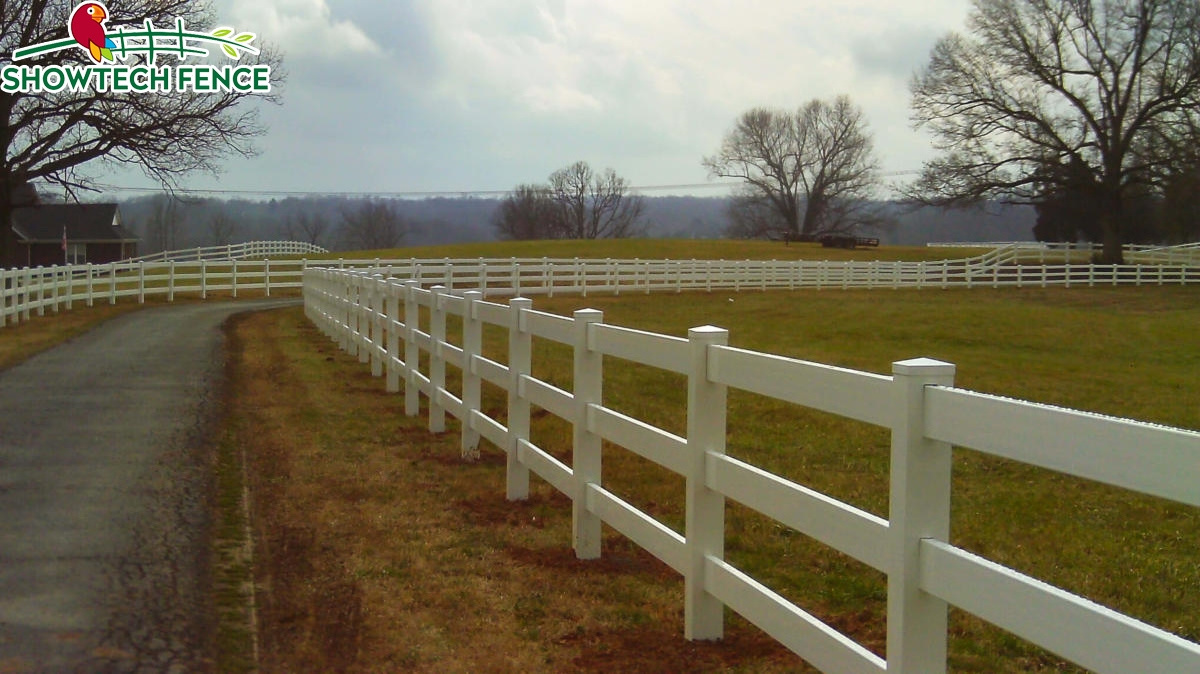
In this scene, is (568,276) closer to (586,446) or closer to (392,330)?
(392,330)

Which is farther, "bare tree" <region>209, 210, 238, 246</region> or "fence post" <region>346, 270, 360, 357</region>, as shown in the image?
"bare tree" <region>209, 210, 238, 246</region>

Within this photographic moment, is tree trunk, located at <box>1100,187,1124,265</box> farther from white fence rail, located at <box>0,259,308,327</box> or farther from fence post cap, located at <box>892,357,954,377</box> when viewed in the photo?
fence post cap, located at <box>892,357,954,377</box>

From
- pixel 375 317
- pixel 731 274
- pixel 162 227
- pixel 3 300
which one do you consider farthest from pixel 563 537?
pixel 162 227

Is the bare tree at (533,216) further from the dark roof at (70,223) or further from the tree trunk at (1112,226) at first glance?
the tree trunk at (1112,226)

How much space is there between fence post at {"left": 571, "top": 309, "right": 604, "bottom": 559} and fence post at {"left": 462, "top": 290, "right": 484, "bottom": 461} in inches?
103

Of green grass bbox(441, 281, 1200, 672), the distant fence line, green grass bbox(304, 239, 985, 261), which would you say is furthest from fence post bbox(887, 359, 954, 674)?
green grass bbox(304, 239, 985, 261)

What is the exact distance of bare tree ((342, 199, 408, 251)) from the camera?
130 meters

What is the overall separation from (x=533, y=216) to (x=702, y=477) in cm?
12129

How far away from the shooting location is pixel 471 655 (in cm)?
517

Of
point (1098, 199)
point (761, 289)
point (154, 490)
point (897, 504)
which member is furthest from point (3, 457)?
point (1098, 199)

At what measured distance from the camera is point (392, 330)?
13320 mm

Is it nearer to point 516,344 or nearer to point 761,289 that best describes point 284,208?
point 761,289

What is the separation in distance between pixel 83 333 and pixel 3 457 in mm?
13499

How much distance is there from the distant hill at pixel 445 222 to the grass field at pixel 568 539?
9925cm
